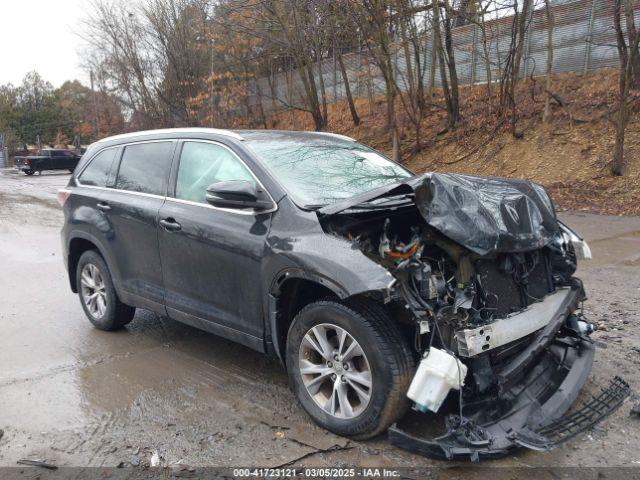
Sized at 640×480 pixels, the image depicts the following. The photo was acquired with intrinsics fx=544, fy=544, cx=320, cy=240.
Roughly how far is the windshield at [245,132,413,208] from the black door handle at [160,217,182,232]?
32.6 inches

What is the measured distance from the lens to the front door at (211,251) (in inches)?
145

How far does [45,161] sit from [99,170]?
31501 millimetres

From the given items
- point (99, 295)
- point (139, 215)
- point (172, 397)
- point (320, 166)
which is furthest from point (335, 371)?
point (99, 295)

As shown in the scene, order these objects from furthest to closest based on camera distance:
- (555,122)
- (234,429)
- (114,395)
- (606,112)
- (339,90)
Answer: (339,90) → (555,122) → (606,112) → (114,395) → (234,429)

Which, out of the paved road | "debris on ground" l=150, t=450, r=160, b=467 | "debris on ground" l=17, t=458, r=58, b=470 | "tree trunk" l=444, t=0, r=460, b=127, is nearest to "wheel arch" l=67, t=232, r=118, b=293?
the paved road

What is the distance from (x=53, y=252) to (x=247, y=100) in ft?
64.7

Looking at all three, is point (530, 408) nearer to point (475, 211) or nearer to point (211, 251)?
point (475, 211)

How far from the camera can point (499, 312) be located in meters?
3.24

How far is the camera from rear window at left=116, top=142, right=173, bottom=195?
454 centimetres

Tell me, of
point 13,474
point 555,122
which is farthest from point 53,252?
point 555,122

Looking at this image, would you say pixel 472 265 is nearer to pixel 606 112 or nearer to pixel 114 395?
pixel 114 395

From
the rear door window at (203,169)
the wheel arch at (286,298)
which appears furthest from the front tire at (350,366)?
the rear door window at (203,169)

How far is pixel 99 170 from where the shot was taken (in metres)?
5.32

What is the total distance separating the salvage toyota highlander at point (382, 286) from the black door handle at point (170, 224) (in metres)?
0.04
